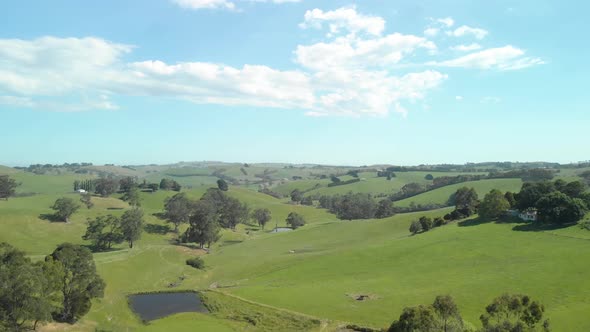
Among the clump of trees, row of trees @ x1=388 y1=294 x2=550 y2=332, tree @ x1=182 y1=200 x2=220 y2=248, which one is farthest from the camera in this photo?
tree @ x1=182 y1=200 x2=220 y2=248

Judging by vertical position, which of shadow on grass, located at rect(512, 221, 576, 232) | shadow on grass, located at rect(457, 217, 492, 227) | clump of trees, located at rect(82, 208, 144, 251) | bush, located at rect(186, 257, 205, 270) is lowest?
bush, located at rect(186, 257, 205, 270)

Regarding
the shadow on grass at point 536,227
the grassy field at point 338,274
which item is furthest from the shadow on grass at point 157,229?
the shadow on grass at point 536,227

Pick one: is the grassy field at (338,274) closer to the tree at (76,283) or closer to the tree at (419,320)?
the tree at (76,283)

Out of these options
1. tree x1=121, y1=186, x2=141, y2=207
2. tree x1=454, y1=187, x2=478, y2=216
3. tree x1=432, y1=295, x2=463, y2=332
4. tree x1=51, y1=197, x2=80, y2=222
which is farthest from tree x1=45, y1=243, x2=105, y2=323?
tree x1=121, y1=186, x2=141, y2=207

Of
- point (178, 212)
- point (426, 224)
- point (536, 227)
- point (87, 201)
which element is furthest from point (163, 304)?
point (87, 201)

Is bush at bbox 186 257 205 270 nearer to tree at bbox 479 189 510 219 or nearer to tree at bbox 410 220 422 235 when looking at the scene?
tree at bbox 410 220 422 235

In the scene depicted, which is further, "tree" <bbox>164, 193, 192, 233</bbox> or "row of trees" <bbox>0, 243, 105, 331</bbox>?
"tree" <bbox>164, 193, 192, 233</bbox>

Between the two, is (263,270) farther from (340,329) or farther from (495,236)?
(495,236)

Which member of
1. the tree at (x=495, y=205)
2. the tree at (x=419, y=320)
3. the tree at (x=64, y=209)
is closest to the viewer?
the tree at (x=419, y=320)

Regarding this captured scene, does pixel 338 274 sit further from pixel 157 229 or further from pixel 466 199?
pixel 157 229

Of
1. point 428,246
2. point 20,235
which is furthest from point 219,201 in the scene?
point 428,246
